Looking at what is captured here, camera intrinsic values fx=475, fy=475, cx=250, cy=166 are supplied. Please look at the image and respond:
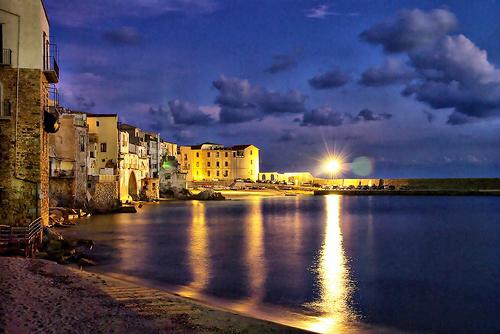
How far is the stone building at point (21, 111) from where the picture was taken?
72.6 ft

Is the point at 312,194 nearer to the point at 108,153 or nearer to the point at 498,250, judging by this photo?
the point at 108,153

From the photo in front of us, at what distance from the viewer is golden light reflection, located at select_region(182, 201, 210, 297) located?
742 inches

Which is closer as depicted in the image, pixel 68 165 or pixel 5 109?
pixel 5 109

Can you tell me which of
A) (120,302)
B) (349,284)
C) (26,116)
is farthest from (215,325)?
(26,116)

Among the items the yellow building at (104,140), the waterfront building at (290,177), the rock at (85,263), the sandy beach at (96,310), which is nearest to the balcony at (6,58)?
the rock at (85,263)

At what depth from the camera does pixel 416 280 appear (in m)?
21.7

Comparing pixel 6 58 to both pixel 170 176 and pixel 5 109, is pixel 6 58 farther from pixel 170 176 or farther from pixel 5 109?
pixel 170 176

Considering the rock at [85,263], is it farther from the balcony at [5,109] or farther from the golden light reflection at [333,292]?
the golden light reflection at [333,292]

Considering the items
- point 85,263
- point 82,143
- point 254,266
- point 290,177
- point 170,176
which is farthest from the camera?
point 290,177

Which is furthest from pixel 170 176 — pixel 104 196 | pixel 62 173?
pixel 62 173

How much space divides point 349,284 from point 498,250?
1788cm

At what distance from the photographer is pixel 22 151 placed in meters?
22.4

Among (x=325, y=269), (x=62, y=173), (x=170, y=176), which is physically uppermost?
(x=170, y=176)

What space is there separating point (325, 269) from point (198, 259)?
7.05 m
